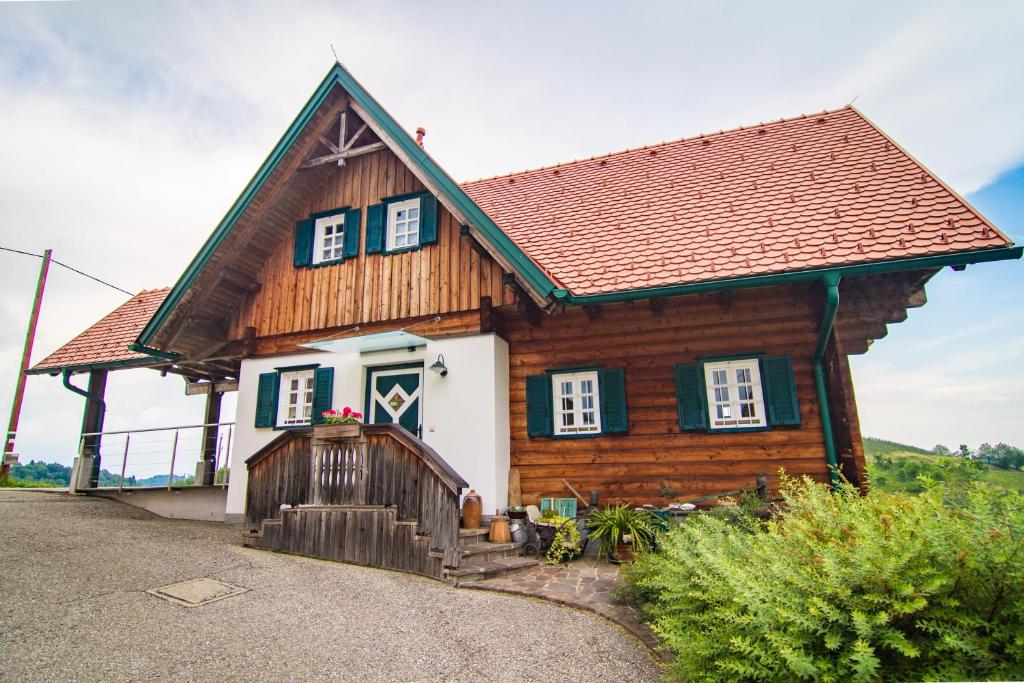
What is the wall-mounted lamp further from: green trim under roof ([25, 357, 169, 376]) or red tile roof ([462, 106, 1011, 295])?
green trim under roof ([25, 357, 169, 376])

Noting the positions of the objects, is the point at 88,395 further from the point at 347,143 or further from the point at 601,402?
the point at 601,402

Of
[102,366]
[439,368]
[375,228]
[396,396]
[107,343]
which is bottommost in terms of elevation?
[396,396]

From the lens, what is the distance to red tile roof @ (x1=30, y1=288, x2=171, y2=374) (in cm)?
1233

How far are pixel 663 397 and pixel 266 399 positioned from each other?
25.6 ft

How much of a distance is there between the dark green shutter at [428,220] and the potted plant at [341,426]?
Answer: 370 cm

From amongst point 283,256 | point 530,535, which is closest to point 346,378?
point 283,256

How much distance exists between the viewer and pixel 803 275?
7266 mm

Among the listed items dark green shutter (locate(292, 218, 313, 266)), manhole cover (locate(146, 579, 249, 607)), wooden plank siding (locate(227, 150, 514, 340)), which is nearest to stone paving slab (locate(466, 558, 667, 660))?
manhole cover (locate(146, 579, 249, 607))

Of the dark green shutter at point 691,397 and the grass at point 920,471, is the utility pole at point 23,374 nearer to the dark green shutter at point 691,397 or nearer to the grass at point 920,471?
the dark green shutter at point 691,397

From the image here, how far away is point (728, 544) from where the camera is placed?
414 cm

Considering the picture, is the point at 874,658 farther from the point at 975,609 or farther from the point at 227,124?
the point at 227,124

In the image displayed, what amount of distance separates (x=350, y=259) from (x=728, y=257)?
710cm

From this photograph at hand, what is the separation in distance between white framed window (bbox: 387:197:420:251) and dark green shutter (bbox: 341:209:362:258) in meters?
0.71

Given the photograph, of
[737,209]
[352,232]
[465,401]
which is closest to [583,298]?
[465,401]
